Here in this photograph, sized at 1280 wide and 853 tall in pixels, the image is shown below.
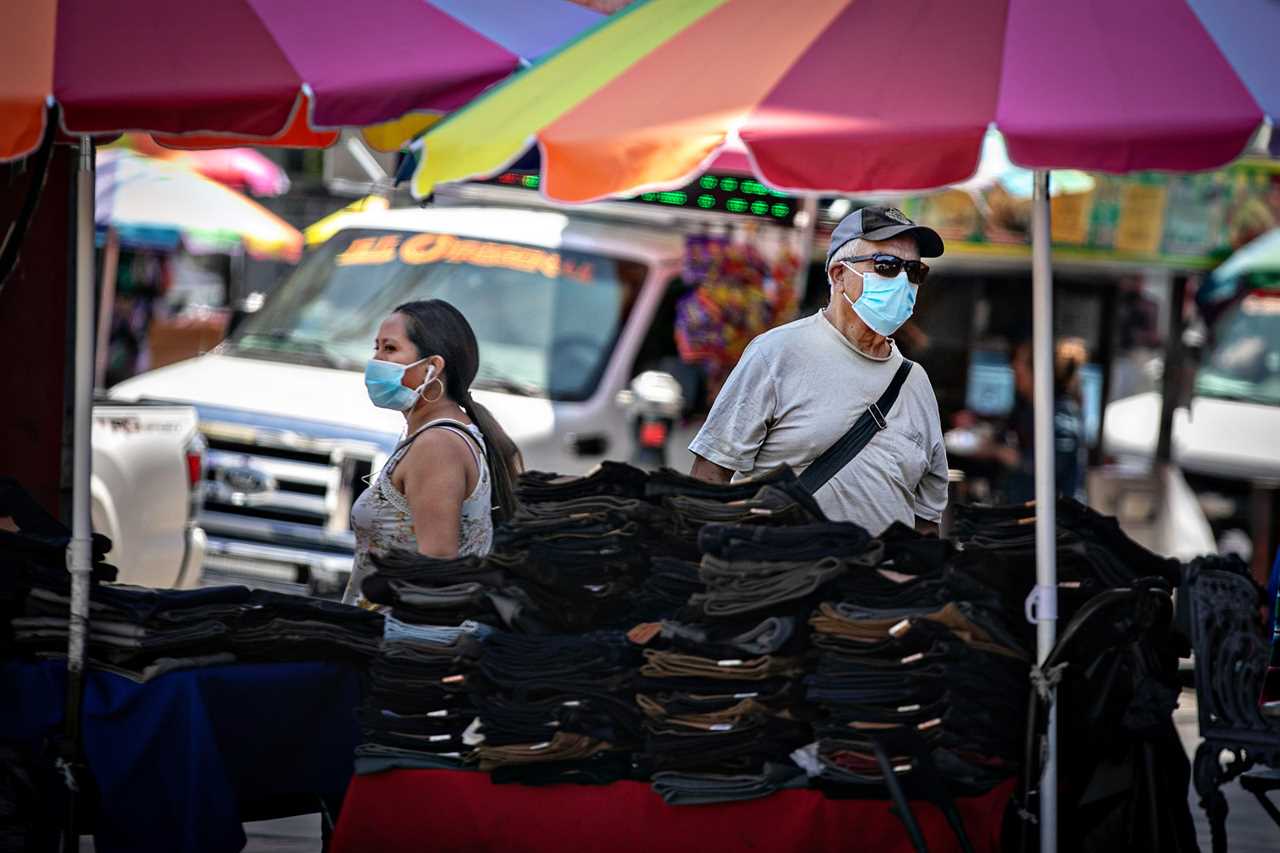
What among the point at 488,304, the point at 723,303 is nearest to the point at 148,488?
the point at 488,304

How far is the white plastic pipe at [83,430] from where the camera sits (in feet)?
14.8

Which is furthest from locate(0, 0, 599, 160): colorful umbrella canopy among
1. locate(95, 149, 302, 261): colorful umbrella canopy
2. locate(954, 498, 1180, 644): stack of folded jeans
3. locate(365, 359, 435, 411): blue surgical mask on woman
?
locate(95, 149, 302, 261): colorful umbrella canopy

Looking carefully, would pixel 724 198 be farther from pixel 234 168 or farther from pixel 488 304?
pixel 234 168

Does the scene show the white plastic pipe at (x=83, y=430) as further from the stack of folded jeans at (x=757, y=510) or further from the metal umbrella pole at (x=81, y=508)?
the stack of folded jeans at (x=757, y=510)

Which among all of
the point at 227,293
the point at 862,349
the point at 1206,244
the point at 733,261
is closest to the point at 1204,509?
the point at 1206,244

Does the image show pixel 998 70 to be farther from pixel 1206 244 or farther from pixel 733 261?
pixel 1206 244

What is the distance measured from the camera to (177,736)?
451cm

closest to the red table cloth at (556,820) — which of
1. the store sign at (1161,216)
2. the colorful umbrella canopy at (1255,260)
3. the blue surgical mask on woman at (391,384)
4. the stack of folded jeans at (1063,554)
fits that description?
Answer: the stack of folded jeans at (1063,554)

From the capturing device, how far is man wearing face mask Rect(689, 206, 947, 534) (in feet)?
16.0

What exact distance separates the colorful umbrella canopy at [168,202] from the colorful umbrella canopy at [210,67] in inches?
448

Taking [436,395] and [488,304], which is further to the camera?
[488,304]

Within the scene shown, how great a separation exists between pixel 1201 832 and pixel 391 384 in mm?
4117

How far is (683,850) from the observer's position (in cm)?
446

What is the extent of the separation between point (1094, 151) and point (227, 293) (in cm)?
2510
